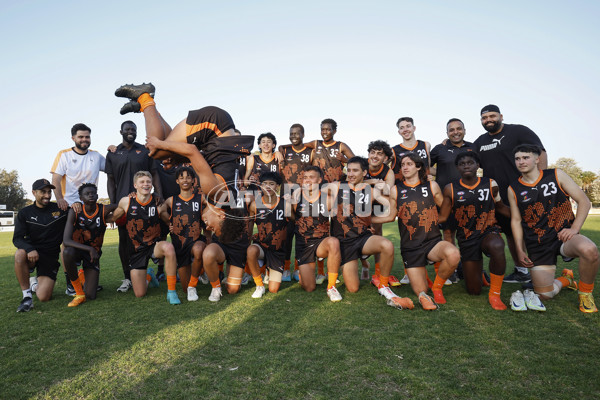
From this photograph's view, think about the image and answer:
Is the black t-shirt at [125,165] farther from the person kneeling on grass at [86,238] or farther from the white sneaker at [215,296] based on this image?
the white sneaker at [215,296]

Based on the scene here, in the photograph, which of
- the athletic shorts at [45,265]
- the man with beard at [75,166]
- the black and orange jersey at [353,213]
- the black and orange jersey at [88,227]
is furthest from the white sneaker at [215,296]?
the man with beard at [75,166]

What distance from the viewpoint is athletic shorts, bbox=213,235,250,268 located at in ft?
16.6

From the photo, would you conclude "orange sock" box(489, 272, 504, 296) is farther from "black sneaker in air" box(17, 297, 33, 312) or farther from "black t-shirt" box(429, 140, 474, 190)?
"black sneaker in air" box(17, 297, 33, 312)

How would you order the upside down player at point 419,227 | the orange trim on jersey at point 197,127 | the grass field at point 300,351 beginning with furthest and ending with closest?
the upside down player at point 419,227 → the orange trim on jersey at point 197,127 → the grass field at point 300,351

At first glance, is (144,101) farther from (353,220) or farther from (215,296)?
(353,220)

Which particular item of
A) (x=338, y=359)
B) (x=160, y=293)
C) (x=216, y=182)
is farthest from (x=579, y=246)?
(x=160, y=293)

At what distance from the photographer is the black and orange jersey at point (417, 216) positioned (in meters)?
4.57

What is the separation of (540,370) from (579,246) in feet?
7.03

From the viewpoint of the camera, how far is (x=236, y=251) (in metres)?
5.11

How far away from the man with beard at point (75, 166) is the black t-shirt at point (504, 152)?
6241mm

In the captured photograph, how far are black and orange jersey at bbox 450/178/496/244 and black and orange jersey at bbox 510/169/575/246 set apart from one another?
327 millimetres

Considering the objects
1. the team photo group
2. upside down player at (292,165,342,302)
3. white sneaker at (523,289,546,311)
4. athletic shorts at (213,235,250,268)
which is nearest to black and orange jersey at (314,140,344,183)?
the team photo group

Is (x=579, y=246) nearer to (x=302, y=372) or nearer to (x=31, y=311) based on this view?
(x=302, y=372)

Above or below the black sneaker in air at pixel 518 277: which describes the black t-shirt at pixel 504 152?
above
